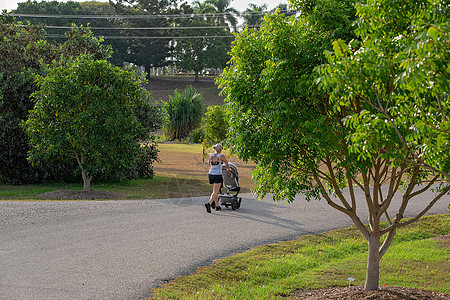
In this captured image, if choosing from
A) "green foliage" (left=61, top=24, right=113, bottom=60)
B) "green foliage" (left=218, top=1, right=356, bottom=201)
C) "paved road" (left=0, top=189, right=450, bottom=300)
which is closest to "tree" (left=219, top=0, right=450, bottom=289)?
"green foliage" (left=218, top=1, right=356, bottom=201)

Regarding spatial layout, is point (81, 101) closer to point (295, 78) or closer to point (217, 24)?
point (295, 78)

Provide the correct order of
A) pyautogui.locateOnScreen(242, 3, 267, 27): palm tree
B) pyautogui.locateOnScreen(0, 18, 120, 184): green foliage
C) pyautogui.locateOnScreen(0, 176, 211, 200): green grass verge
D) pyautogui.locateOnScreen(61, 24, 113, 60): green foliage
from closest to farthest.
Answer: pyautogui.locateOnScreen(0, 176, 211, 200): green grass verge < pyautogui.locateOnScreen(0, 18, 120, 184): green foliage < pyautogui.locateOnScreen(61, 24, 113, 60): green foliage < pyautogui.locateOnScreen(242, 3, 267, 27): palm tree

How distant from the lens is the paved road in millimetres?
6777

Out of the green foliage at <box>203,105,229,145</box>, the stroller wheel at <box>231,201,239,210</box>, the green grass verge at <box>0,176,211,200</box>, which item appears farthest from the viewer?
the green foliage at <box>203,105,229,145</box>

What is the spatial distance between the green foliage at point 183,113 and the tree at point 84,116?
30362 millimetres

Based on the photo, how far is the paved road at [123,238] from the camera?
6.78 m

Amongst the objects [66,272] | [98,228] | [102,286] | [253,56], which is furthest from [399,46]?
[98,228]

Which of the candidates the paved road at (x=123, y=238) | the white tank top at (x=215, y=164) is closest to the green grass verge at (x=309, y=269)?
the paved road at (x=123, y=238)

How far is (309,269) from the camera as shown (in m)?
8.19

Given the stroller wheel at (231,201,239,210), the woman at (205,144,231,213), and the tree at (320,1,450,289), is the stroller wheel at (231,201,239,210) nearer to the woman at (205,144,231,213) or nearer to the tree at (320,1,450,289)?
the woman at (205,144,231,213)

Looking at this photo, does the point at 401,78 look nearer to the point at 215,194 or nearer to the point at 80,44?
the point at 215,194

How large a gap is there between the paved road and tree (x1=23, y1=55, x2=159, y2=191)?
8.72ft

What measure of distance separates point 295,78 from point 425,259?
5196 mm

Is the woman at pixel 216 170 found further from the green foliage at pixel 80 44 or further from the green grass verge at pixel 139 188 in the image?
the green foliage at pixel 80 44
